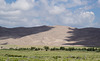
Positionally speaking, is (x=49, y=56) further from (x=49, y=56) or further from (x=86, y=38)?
(x=86, y=38)

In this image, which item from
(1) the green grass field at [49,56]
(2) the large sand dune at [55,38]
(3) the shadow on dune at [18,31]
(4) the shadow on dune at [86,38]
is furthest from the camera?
(3) the shadow on dune at [18,31]

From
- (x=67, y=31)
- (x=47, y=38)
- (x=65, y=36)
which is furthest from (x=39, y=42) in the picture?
(x=67, y=31)

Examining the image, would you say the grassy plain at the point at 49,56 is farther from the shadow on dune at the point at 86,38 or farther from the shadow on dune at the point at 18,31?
the shadow on dune at the point at 18,31

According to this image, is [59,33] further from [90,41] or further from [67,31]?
[90,41]

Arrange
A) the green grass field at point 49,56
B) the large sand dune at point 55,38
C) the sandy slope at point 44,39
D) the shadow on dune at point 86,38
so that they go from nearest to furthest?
the green grass field at point 49,56 < the shadow on dune at point 86,38 < the large sand dune at point 55,38 < the sandy slope at point 44,39

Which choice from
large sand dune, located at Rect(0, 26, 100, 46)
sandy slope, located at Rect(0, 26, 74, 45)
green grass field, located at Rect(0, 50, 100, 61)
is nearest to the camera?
green grass field, located at Rect(0, 50, 100, 61)

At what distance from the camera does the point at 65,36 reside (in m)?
114

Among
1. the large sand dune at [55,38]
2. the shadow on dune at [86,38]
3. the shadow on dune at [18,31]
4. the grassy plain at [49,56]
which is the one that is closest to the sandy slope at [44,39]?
the large sand dune at [55,38]

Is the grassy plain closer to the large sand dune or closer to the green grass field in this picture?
the green grass field

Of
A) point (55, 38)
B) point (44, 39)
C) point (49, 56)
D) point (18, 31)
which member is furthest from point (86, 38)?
point (49, 56)

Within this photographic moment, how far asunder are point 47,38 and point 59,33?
17.5m

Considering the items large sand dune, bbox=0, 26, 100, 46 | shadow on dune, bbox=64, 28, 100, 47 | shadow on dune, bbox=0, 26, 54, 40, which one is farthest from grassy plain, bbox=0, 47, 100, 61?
shadow on dune, bbox=0, 26, 54, 40

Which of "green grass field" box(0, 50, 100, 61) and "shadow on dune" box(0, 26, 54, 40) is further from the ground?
"shadow on dune" box(0, 26, 54, 40)

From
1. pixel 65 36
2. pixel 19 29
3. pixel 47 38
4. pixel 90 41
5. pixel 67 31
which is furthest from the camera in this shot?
pixel 19 29
